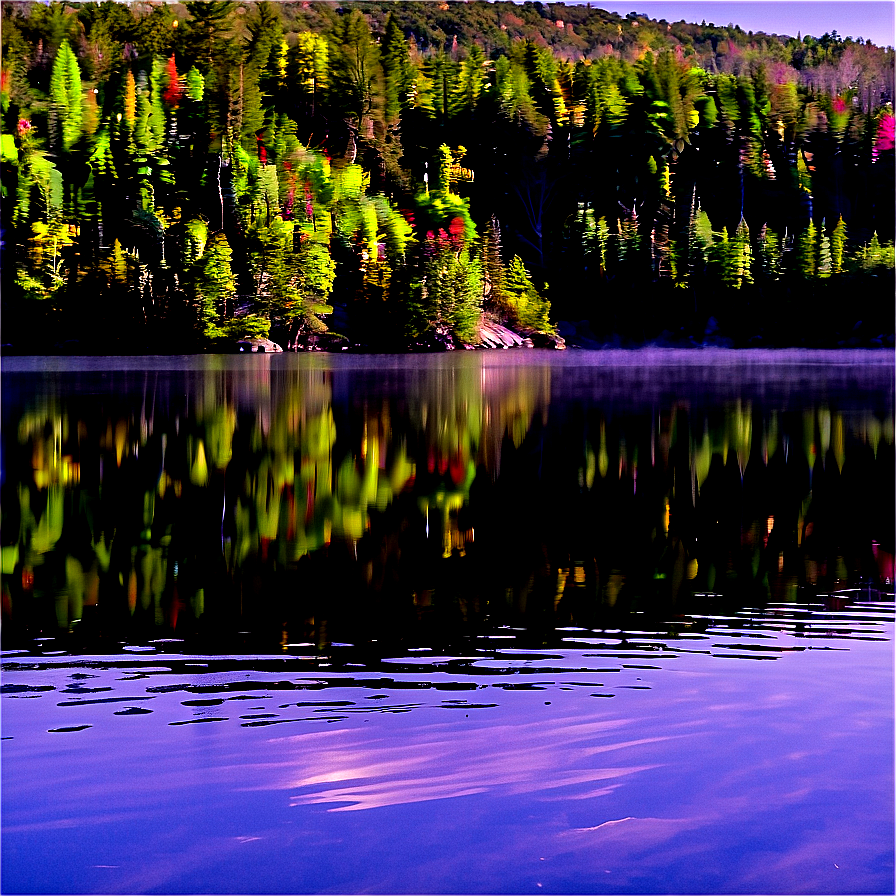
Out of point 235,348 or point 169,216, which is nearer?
point 235,348

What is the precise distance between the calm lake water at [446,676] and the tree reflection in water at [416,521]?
6 cm

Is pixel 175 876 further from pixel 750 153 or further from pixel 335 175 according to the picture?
pixel 750 153

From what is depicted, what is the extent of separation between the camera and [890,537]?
12.2 m

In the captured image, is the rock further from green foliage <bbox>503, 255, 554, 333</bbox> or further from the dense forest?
green foliage <bbox>503, 255, 554, 333</bbox>

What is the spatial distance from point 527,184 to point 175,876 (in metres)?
102

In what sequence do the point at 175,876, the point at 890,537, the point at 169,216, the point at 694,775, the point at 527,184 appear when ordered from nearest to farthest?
the point at 175,876, the point at 694,775, the point at 890,537, the point at 169,216, the point at 527,184

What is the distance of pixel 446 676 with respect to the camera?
290 inches

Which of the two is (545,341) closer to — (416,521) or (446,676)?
(416,521)

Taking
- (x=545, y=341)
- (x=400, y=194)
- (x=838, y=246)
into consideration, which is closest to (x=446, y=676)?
(x=545, y=341)

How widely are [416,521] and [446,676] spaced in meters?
5.65

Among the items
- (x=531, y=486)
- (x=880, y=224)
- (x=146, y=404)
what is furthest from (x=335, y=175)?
(x=531, y=486)

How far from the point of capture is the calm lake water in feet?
16.8

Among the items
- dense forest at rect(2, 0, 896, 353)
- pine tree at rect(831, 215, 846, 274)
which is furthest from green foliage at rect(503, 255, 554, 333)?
pine tree at rect(831, 215, 846, 274)

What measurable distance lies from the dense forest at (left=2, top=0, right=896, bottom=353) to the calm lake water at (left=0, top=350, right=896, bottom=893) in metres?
63.7
